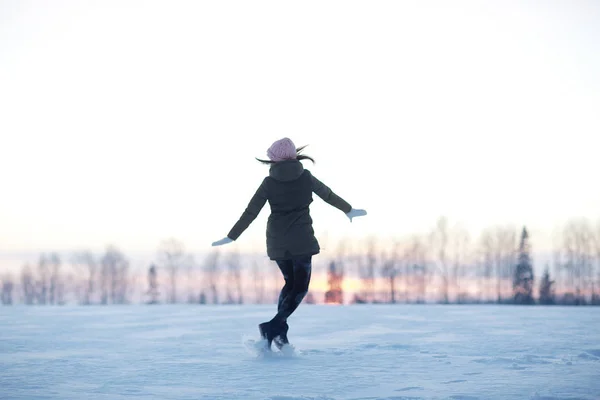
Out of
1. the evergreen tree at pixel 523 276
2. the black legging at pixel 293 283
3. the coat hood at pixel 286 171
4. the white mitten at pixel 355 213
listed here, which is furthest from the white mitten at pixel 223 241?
the evergreen tree at pixel 523 276

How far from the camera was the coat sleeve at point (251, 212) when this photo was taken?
20.2 feet

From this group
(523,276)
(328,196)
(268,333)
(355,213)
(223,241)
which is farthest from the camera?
(523,276)

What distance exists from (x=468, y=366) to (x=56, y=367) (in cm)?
341

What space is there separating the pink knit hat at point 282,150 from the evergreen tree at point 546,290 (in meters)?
58.6

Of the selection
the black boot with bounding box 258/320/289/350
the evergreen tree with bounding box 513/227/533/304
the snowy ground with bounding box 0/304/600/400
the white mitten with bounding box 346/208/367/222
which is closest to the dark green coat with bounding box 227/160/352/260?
the white mitten with bounding box 346/208/367/222

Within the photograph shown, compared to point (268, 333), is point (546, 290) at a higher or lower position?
lower

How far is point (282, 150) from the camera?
611cm

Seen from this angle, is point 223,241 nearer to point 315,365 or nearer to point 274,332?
A: point 274,332

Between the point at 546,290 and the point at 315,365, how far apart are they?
2398 inches

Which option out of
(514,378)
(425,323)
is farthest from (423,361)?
(425,323)

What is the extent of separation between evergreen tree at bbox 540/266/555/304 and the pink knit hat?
58.6m

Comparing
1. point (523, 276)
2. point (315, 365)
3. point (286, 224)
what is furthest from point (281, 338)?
point (523, 276)

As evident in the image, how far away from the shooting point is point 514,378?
14.5 ft

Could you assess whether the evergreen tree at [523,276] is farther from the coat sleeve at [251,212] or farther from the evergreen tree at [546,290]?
the coat sleeve at [251,212]
